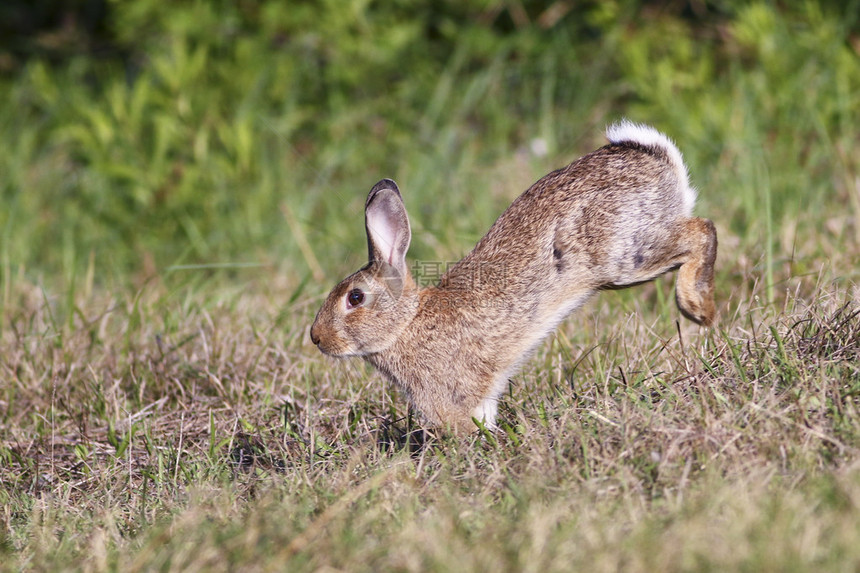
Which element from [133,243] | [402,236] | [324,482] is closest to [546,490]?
[324,482]

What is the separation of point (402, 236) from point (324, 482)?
3.96 ft

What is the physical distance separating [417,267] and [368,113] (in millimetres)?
2832

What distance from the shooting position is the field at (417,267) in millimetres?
2752

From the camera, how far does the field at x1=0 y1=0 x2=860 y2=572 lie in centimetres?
275

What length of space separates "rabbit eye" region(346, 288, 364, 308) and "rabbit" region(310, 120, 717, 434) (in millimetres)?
18

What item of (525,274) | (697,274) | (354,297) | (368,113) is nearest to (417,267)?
(354,297)

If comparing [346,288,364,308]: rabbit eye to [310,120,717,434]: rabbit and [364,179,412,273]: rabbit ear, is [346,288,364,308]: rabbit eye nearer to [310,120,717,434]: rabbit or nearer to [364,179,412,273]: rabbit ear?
[310,120,717,434]: rabbit

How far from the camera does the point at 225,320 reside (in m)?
4.74

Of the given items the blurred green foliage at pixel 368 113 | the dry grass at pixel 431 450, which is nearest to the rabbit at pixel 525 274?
the dry grass at pixel 431 450

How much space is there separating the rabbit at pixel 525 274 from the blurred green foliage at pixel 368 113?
1424 mm

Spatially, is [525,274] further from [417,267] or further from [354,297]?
[417,267]

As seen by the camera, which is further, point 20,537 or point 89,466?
point 89,466

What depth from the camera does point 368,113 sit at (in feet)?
24.7

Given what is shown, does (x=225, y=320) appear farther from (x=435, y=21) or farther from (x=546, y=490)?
(x=435, y=21)
